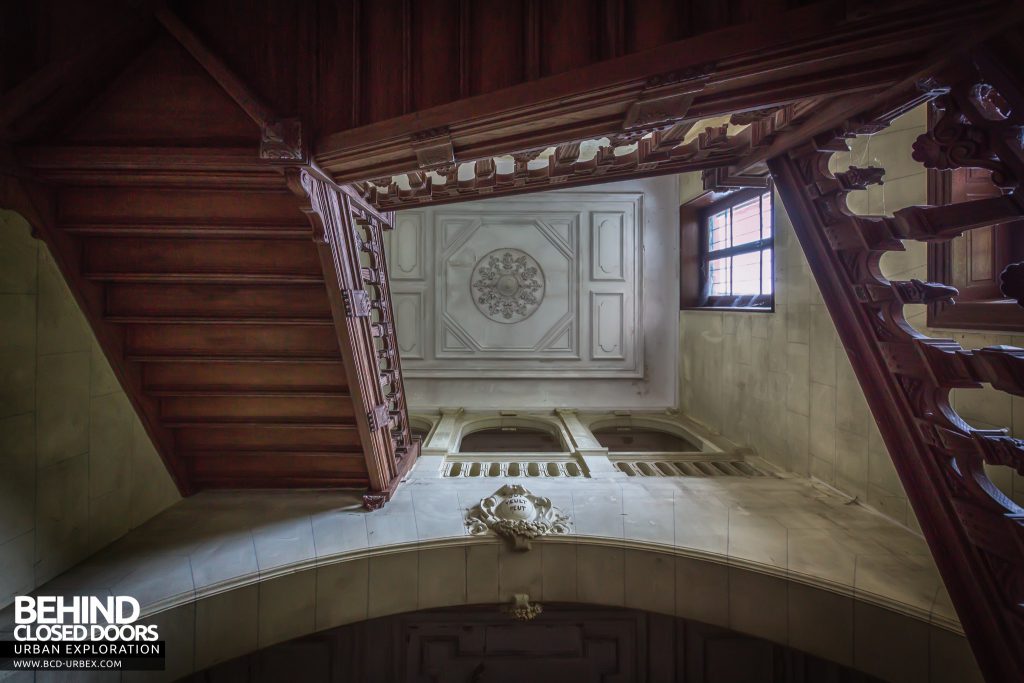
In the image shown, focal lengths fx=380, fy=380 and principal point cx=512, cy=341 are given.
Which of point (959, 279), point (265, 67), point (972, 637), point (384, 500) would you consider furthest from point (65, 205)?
point (959, 279)

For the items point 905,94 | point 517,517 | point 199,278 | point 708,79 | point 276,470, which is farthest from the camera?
point 276,470

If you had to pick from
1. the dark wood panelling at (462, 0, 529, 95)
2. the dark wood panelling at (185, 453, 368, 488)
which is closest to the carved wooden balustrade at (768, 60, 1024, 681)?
the dark wood panelling at (462, 0, 529, 95)

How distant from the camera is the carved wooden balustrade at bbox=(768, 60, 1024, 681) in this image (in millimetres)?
1313

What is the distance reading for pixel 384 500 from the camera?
3363 mm

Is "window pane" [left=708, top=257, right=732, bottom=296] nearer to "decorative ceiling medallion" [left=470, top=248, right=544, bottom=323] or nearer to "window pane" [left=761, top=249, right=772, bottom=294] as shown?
"window pane" [left=761, top=249, right=772, bottom=294]

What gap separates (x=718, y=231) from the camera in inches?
232

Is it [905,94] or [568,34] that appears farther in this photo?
[905,94]

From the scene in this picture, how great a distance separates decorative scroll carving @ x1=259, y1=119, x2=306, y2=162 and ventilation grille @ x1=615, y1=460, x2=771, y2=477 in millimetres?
4040

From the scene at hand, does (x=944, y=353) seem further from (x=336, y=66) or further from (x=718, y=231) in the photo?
(x=718, y=231)

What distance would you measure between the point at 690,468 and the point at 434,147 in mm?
4181

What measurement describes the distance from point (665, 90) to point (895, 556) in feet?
11.3

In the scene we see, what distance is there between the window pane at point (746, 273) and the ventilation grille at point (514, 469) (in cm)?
319

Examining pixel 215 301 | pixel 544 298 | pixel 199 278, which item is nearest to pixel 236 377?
pixel 215 301

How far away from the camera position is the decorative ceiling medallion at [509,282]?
6586mm
